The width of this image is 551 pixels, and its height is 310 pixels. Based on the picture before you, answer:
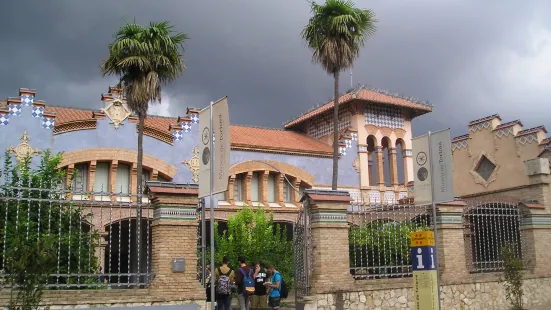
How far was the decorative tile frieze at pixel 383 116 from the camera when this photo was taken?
30.3m

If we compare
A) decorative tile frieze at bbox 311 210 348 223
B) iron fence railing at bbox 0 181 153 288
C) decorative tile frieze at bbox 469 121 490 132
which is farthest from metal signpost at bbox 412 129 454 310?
decorative tile frieze at bbox 469 121 490 132

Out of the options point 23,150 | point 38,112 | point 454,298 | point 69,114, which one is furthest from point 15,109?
point 454,298

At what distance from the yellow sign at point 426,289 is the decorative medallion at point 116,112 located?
15.5 m

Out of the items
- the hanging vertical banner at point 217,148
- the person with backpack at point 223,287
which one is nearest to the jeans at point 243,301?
the person with backpack at point 223,287

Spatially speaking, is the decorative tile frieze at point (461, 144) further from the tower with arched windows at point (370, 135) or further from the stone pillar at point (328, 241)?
the stone pillar at point (328, 241)

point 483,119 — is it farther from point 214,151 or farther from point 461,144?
point 214,151

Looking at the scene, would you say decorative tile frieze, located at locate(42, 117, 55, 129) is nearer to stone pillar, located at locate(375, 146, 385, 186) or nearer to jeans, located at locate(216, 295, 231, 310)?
jeans, located at locate(216, 295, 231, 310)

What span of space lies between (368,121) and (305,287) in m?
17.8

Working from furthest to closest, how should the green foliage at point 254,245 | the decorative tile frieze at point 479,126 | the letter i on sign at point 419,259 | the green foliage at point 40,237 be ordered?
the decorative tile frieze at point 479,126 < the green foliage at point 254,245 < the letter i on sign at point 419,259 < the green foliage at point 40,237

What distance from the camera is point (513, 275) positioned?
15.9m

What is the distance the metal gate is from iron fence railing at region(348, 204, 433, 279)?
1.29 metres

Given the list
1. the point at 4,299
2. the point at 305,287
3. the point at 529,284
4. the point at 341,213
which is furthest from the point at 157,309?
the point at 529,284

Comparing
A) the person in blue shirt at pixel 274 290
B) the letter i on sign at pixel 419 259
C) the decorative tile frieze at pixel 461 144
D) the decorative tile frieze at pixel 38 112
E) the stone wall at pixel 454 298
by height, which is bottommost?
the stone wall at pixel 454 298

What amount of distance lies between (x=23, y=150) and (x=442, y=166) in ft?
50.9
